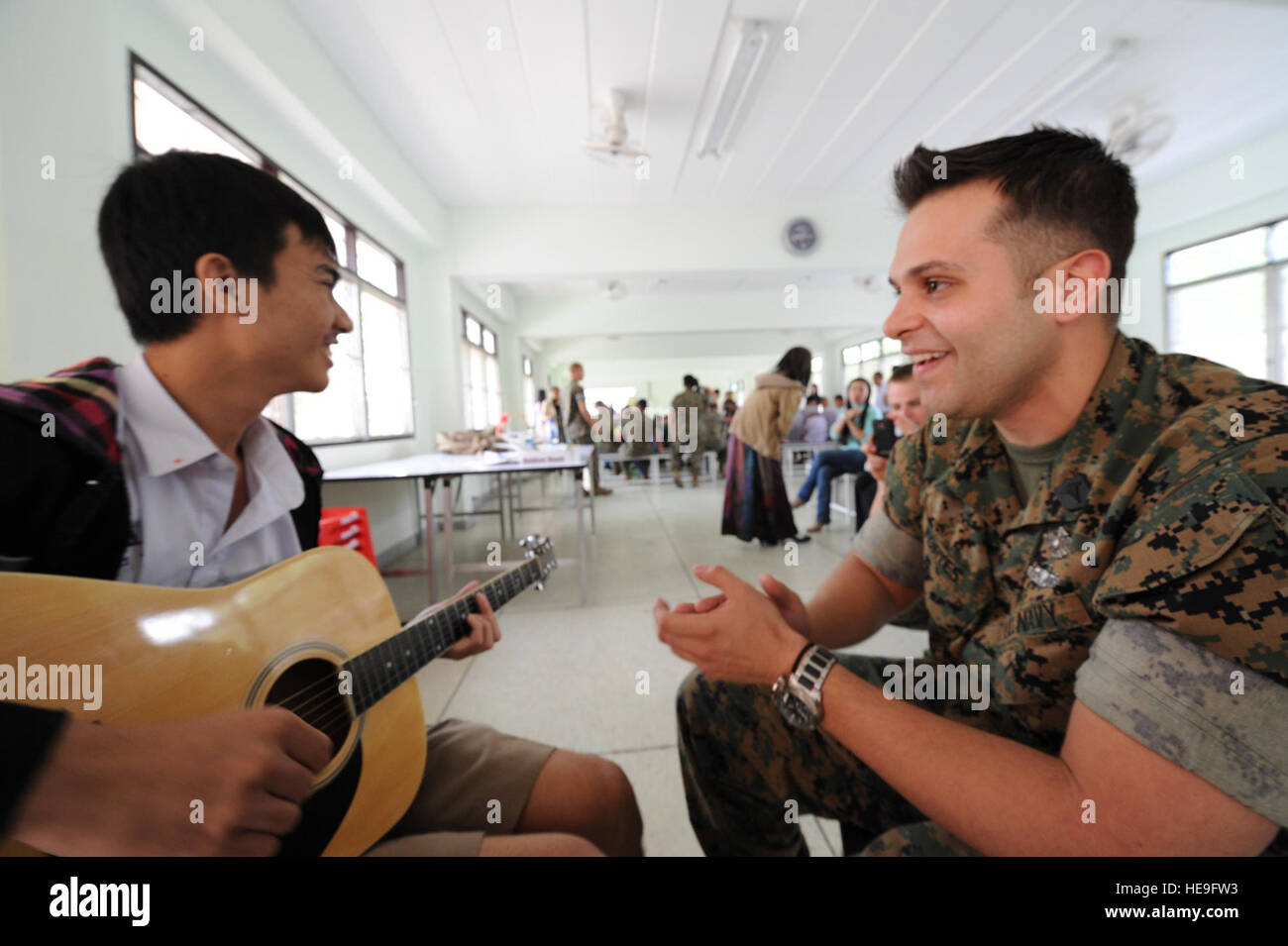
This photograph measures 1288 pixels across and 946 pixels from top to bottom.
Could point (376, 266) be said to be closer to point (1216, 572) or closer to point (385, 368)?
point (385, 368)

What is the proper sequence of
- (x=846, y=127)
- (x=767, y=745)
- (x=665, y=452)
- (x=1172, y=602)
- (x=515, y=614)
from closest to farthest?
(x=1172, y=602), (x=767, y=745), (x=515, y=614), (x=846, y=127), (x=665, y=452)

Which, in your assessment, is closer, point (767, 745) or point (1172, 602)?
point (1172, 602)

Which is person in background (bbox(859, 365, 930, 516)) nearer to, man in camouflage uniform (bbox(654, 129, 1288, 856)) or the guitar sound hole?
man in camouflage uniform (bbox(654, 129, 1288, 856))

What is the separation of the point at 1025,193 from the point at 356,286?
4.64 metres

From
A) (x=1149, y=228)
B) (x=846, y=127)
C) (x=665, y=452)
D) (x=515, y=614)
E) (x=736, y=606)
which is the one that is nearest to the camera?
(x=736, y=606)

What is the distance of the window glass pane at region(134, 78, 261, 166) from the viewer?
2191mm

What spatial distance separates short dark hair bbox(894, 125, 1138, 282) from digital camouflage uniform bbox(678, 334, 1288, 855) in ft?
0.58

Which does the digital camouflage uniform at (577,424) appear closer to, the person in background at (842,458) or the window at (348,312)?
the window at (348,312)

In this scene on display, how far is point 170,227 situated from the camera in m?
0.81

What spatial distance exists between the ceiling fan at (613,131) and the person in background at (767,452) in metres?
2.07

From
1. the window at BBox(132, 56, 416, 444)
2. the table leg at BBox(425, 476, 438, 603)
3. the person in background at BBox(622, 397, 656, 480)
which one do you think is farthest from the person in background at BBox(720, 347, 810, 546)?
the window at BBox(132, 56, 416, 444)

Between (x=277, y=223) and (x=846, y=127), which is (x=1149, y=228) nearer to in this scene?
(x=846, y=127)

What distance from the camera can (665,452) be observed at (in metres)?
8.93
